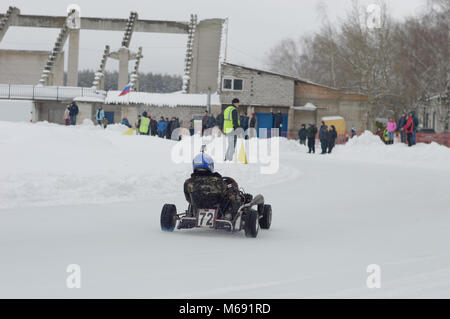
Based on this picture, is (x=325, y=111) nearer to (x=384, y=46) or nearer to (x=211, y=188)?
(x=384, y=46)

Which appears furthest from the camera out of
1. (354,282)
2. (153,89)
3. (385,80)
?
(153,89)

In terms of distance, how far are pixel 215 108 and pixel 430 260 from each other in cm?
3941

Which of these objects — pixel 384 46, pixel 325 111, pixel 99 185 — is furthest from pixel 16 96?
pixel 99 185

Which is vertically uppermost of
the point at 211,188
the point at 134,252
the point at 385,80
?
the point at 385,80

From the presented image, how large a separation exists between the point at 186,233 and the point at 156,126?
2698 cm

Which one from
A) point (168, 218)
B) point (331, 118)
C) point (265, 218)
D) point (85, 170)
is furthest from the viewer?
point (331, 118)

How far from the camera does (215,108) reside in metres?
45.6

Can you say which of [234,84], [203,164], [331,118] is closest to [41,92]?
[234,84]

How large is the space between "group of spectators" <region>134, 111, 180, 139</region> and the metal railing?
13402 millimetres

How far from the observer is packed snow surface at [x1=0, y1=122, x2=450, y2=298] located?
17.3 ft

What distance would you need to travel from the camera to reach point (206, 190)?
26.4 ft

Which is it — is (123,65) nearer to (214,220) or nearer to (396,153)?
(396,153)

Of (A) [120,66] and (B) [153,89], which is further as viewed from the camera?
(B) [153,89]

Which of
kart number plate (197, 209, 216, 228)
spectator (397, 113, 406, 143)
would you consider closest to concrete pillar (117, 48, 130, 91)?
spectator (397, 113, 406, 143)
